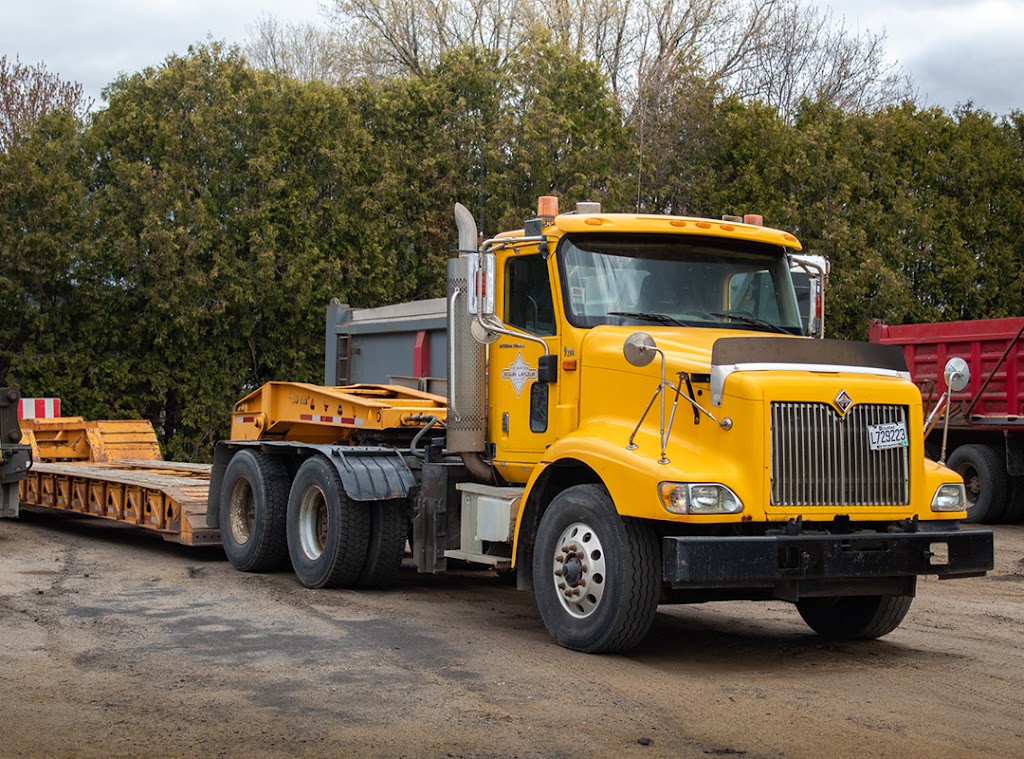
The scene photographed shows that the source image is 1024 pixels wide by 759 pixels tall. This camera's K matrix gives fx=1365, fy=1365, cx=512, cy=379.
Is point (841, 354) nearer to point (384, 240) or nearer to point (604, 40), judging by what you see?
point (384, 240)

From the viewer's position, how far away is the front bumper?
759 cm

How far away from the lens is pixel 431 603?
35.0 feet

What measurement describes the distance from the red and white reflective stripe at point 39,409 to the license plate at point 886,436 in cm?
1306

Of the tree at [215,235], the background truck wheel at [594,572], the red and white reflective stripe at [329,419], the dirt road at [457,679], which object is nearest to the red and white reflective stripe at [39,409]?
the tree at [215,235]

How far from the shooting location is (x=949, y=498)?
27.7 ft

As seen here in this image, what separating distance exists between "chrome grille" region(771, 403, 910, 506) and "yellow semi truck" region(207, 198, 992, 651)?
1 centimetres

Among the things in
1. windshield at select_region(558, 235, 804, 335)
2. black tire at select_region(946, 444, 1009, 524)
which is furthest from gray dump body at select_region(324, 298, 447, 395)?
windshield at select_region(558, 235, 804, 335)

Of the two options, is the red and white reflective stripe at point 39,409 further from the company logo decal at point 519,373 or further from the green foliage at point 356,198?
the company logo decal at point 519,373

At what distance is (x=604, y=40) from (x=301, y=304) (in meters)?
17.3

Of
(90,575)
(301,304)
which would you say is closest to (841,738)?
(90,575)

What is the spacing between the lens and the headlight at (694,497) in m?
7.61

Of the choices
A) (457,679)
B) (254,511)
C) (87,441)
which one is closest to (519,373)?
(457,679)

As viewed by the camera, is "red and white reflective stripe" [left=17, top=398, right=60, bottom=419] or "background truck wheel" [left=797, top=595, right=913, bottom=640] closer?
"background truck wheel" [left=797, top=595, right=913, bottom=640]

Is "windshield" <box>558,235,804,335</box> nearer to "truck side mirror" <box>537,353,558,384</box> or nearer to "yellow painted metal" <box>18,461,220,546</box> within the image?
"truck side mirror" <box>537,353,558,384</box>
